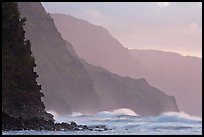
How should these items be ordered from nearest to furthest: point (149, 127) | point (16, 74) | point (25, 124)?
point (25, 124) → point (16, 74) → point (149, 127)

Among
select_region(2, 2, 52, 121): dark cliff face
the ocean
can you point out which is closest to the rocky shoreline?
select_region(2, 2, 52, 121): dark cliff face

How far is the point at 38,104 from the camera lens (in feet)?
244

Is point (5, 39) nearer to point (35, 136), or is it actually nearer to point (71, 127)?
point (71, 127)

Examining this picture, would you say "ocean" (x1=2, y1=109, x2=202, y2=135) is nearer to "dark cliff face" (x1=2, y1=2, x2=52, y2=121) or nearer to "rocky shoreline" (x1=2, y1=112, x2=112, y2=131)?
"rocky shoreline" (x1=2, y1=112, x2=112, y2=131)

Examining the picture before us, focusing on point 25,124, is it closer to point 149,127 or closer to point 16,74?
point 16,74

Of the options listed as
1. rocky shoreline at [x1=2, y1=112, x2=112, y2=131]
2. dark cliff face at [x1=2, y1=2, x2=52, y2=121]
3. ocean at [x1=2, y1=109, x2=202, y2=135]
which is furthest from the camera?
dark cliff face at [x1=2, y1=2, x2=52, y2=121]

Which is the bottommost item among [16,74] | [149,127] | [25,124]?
[25,124]

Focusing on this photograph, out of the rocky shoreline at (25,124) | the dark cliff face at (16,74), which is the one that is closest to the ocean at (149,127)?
the rocky shoreline at (25,124)

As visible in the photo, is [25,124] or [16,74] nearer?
[25,124]

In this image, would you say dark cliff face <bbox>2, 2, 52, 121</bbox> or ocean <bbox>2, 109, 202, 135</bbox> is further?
dark cliff face <bbox>2, 2, 52, 121</bbox>

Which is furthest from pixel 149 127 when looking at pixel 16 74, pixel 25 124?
pixel 25 124

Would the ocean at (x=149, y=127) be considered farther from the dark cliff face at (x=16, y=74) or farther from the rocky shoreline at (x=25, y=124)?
the dark cliff face at (x=16, y=74)

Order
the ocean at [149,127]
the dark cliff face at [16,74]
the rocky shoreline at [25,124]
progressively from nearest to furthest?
the rocky shoreline at [25,124] → the ocean at [149,127] → the dark cliff face at [16,74]

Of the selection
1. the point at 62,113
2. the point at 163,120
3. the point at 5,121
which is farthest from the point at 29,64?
the point at 62,113
